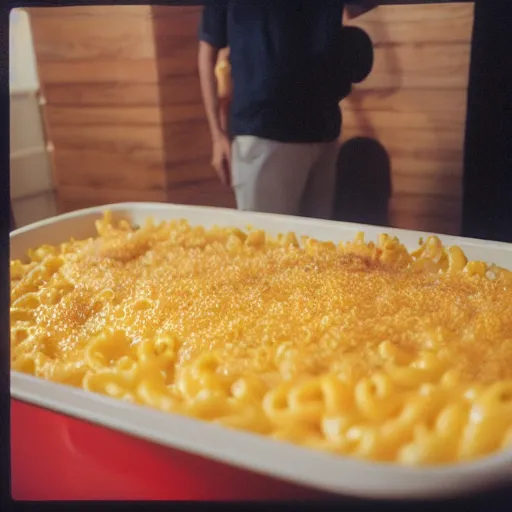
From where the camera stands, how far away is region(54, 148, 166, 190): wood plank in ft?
4.59

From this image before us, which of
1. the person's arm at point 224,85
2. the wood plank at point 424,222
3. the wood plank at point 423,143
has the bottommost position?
the wood plank at point 424,222

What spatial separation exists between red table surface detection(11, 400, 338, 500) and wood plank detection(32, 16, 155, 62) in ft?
2.57

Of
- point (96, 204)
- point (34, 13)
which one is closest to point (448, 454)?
point (34, 13)

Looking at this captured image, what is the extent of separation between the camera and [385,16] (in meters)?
1.13

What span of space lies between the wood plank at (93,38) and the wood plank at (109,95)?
7 centimetres

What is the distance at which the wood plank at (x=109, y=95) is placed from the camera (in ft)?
4.66

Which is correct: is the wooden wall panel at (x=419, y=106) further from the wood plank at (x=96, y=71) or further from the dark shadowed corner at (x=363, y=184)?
the wood plank at (x=96, y=71)

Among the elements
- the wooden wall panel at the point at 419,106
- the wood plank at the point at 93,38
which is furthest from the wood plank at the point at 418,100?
the wood plank at the point at 93,38

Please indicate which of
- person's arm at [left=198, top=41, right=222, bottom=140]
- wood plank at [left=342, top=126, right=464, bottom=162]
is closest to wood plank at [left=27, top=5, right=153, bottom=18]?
person's arm at [left=198, top=41, right=222, bottom=140]

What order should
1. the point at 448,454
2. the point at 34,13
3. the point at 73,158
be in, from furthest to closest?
the point at 73,158
the point at 34,13
the point at 448,454

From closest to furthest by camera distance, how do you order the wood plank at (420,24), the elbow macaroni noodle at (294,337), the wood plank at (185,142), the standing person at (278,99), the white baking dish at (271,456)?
the white baking dish at (271,456)
the elbow macaroni noodle at (294,337)
the standing person at (278,99)
the wood plank at (420,24)
the wood plank at (185,142)

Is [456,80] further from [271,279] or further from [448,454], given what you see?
[448,454]

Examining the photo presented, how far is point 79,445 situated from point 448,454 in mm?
393

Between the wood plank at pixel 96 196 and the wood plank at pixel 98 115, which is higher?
the wood plank at pixel 98 115
